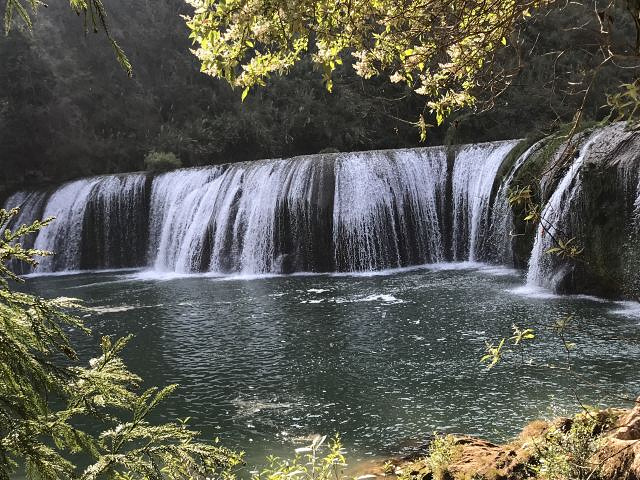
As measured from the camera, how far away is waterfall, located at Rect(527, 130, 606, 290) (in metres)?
11.6

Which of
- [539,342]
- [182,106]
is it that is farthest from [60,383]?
[182,106]

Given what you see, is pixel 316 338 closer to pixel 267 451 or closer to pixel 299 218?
pixel 267 451

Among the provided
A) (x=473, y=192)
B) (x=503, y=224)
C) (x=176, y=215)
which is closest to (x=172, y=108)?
(x=176, y=215)

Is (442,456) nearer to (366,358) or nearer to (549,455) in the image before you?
(549,455)

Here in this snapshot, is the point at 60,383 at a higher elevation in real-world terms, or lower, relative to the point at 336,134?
lower

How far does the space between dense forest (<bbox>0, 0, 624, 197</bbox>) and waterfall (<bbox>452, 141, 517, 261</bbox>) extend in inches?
303

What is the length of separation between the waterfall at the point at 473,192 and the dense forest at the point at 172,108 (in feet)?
25.2

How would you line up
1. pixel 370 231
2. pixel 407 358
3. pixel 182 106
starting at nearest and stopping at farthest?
pixel 407 358 < pixel 370 231 < pixel 182 106

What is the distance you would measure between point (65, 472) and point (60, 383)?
0.33m

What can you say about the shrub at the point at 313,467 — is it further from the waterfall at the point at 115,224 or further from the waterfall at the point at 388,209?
the waterfall at the point at 115,224

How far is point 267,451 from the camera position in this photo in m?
5.54

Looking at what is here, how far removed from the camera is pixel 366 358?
27.1ft

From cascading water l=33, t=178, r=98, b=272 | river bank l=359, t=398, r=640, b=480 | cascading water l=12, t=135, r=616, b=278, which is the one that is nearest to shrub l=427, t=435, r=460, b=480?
river bank l=359, t=398, r=640, b=480

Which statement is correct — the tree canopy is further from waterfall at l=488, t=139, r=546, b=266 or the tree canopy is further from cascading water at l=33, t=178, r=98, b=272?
cascading water at l=33, t=178, r=98, b=272
